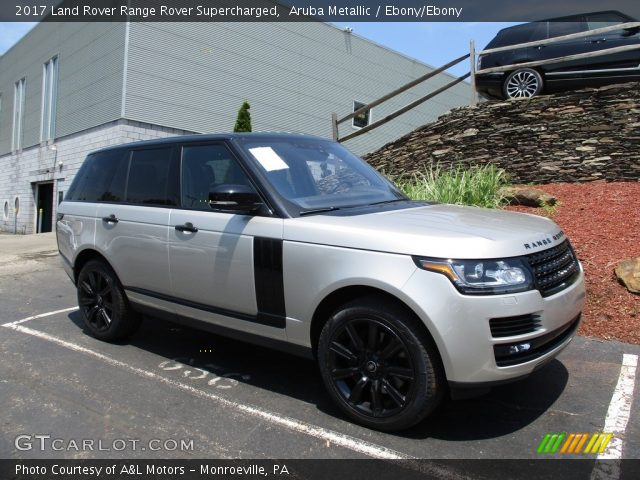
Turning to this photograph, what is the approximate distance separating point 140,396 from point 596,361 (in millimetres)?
3517

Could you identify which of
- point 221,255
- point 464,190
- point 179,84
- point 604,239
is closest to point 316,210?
point 221,255

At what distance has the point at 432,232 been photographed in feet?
9.69

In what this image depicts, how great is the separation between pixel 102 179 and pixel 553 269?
401 centimetres

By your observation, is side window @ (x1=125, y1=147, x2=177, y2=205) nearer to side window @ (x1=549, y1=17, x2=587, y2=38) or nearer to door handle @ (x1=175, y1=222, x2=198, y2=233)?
door handle @ (x1=175, y1=222, x2=198, y2=233)

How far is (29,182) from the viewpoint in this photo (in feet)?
81.0

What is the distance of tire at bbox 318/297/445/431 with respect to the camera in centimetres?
287

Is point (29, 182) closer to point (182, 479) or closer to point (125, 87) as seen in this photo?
point (125, 87)

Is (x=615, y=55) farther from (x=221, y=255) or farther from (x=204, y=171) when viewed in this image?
(x=221, y=255)

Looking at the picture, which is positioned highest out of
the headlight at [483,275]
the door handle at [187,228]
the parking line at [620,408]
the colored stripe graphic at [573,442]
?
the door handle at [187,228]

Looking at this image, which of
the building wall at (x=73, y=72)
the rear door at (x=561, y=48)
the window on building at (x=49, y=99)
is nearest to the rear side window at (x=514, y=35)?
the rear door at (x=561, y=48)

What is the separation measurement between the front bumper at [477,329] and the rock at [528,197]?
5048mm

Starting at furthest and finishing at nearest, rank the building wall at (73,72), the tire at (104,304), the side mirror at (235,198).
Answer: the building wall at (73,72), the tire at (104,304), the side mirror at (235,198)

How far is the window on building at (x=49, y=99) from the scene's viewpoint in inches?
872

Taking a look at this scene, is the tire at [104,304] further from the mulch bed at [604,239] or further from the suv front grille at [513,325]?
the mulch bed at [604,239]
